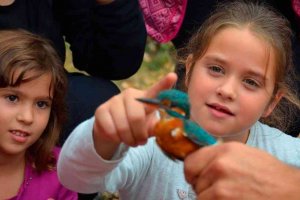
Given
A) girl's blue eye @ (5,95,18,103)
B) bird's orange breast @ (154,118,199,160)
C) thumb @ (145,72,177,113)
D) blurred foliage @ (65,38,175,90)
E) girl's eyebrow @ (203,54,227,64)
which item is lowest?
blurred foliage @ (65,38,175,90)

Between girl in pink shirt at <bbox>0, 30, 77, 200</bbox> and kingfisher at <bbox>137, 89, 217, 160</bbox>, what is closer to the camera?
kingfisher at <bbox>137, 89, 217, 160</bbox>

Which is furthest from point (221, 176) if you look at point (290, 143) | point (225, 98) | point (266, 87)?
point (290, 143)

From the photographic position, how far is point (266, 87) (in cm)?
170

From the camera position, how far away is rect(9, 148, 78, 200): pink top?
6.55 ft

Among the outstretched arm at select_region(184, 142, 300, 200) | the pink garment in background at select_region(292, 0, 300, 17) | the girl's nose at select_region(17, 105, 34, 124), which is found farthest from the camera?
the pink garment in background at select_region(292, 0, 300, 17)

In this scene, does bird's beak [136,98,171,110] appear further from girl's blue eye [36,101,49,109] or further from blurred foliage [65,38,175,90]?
blurred foliage [65,38,175,90]

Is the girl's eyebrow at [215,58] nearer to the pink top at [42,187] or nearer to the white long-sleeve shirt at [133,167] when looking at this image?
the white long-sleeve shirt at [133,167]

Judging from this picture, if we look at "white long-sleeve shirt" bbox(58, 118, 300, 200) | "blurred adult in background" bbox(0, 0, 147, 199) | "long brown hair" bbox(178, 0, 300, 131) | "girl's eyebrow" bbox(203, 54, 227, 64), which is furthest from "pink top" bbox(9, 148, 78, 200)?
"girl's eyebrow" bbox(203, 54, 227, 64)

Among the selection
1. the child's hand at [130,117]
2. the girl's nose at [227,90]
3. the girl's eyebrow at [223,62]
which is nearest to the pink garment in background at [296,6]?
the girl's eyebrow at [223,62]

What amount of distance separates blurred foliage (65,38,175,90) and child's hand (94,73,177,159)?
3037mm

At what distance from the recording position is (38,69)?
1.97 meters

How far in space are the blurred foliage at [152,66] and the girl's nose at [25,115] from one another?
91.1 inches

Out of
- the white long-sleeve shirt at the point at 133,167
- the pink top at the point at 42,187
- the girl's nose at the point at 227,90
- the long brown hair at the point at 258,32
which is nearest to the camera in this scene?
the white long-sleeve shirt at the point at 133,167

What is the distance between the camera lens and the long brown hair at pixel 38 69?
1949 millimetres
